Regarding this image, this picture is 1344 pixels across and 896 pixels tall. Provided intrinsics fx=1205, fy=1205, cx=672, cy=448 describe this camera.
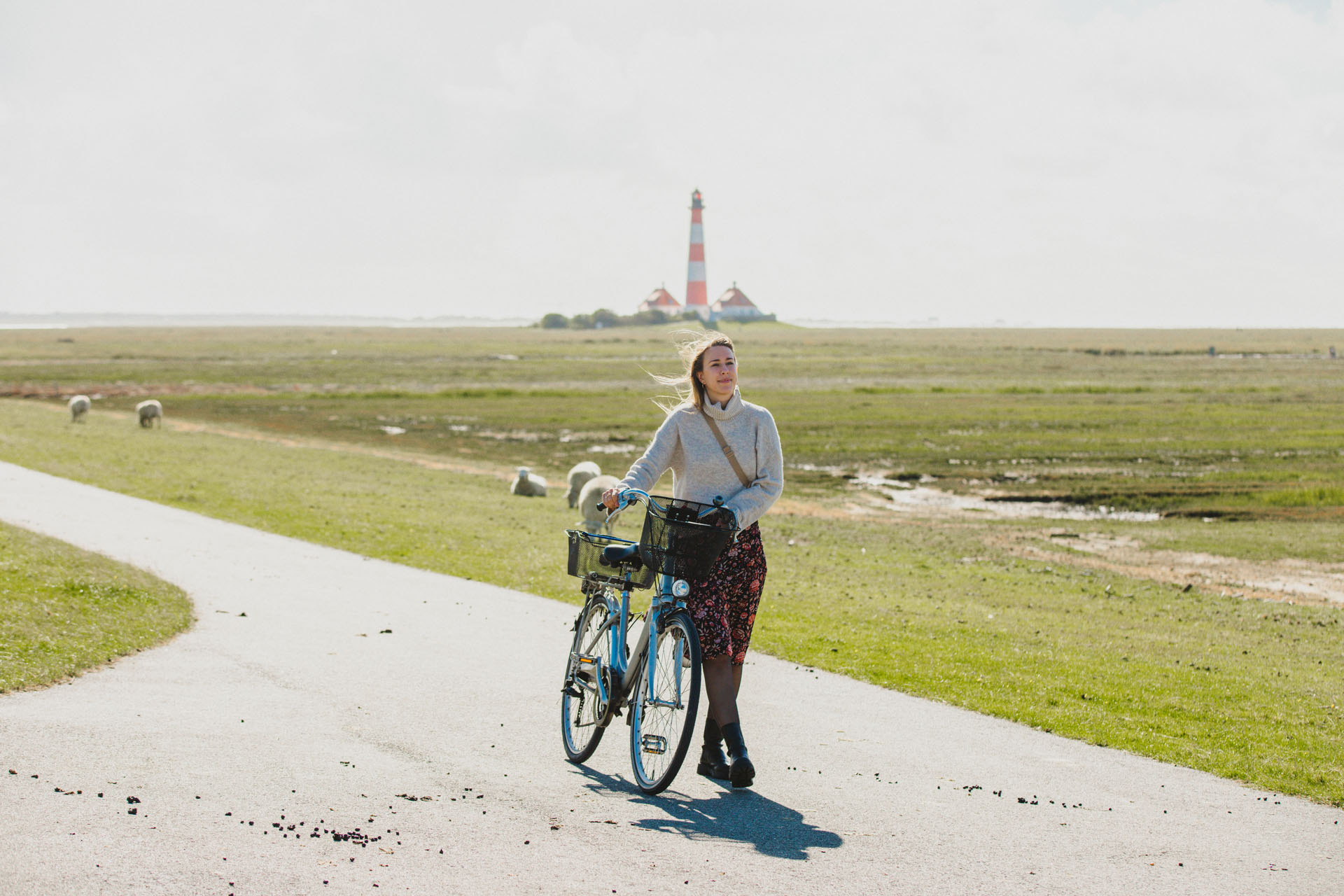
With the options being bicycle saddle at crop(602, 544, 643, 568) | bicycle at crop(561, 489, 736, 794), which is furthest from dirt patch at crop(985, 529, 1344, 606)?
bicycle saddle at crop(602, 544, 643, 568)

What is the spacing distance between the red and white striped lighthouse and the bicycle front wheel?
17548 centimetres

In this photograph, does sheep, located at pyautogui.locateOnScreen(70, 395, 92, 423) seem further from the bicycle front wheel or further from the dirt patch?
the bicycle front wheel

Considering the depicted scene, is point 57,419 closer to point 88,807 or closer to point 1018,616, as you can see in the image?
→ point 1018,616

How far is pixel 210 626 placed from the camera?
1097 centimetres

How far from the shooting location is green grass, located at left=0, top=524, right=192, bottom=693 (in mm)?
8805

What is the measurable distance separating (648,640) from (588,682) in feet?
2.27

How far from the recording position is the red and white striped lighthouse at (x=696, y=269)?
591 feet

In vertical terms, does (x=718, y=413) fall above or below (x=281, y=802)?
above

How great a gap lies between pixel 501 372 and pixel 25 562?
71.4m

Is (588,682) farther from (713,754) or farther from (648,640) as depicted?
(713,754)

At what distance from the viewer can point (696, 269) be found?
184 meters

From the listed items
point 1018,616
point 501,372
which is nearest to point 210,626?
point 1018,616

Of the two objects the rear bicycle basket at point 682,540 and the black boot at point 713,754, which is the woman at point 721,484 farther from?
the rear bicycle basket at point 682,540

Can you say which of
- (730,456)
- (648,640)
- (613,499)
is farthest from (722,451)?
(648,640)
